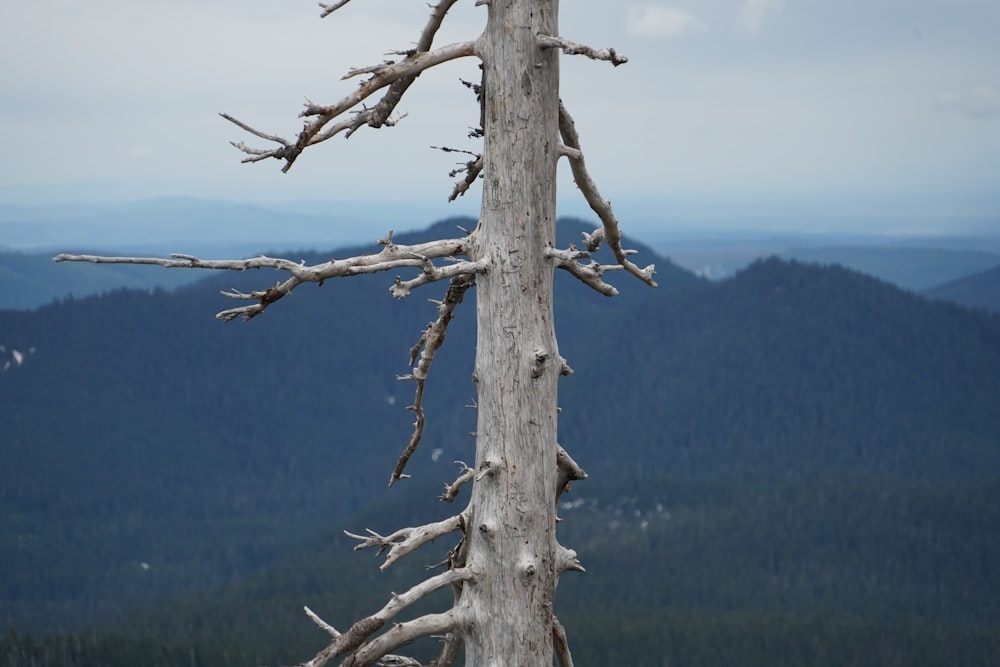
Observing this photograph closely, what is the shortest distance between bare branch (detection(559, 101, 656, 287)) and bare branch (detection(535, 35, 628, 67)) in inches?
28.2

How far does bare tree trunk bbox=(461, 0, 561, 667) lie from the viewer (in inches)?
313

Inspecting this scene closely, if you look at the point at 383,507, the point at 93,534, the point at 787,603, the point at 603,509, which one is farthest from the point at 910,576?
the point at 93,534

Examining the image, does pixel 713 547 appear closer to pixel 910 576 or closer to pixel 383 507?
pixel 910 576

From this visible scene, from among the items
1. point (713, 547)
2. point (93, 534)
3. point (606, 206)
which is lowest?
point (93, 534)

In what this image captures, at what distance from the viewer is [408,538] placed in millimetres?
8258

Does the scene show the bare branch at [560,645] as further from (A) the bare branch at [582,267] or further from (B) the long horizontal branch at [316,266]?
(B) the long horizontal branch at [316,266]

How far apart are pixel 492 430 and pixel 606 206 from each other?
178cm

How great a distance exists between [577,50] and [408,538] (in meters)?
3.36

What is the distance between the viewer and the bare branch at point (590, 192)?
8482 millimetres

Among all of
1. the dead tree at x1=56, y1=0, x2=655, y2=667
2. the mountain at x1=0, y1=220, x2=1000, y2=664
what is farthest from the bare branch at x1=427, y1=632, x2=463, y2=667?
the mountain at x1=0, y1=220, x2=1000, y2=664

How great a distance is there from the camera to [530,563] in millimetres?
7902

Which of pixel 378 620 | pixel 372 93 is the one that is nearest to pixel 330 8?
pixel 372 93

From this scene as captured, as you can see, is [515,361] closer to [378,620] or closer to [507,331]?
[507,331]

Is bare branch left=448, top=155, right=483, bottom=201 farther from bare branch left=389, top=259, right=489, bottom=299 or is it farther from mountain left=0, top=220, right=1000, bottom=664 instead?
mountain left=0, top=220, right=1000, bottom=664
